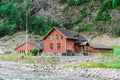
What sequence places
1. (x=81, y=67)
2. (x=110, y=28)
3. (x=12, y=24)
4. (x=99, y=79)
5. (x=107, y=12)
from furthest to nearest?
(x=12, y=24) < (x=107, y=12) < (x=110, y=28) < (x=81, y=67) < (x=99, y=79)

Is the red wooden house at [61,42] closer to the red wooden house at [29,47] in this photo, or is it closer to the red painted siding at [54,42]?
the red painted siding at [54,42]

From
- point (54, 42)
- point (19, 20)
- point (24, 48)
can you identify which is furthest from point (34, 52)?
point (19, 20)

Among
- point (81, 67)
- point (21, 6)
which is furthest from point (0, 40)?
point (81, 67)

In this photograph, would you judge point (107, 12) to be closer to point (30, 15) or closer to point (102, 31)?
point (102, 31)

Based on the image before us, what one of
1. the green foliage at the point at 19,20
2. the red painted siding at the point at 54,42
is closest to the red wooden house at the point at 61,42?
the red painted siding at the point at 54,42

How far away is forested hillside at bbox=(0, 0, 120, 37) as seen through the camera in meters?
91.7

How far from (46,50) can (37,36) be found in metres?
24.6

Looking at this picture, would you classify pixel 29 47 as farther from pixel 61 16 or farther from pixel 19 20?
pixel 19 20

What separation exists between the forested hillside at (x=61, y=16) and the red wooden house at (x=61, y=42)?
52.3 ft

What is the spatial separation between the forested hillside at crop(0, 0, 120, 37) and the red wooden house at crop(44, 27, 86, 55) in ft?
52.3

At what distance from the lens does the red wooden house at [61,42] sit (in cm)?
7012

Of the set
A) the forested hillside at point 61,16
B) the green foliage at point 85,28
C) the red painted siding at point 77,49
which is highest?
the forested hillside at point 61,16

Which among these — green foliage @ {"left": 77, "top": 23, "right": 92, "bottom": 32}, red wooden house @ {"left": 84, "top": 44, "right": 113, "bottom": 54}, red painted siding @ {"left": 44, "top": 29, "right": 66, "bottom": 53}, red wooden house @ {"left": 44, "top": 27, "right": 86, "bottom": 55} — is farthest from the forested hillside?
red painted siding @ {"left": 44, "top": 29, "right": 66, "bottom": 53}

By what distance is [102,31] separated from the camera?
88188 mm
